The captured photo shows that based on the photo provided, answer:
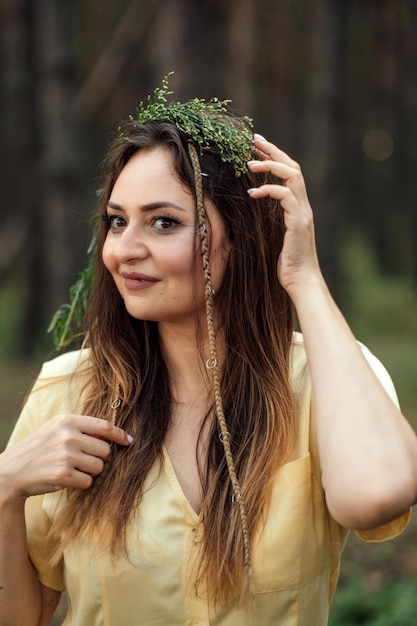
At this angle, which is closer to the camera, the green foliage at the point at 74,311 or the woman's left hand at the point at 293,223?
the woman's left hand at the point at 293,223

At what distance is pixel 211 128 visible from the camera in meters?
2.75

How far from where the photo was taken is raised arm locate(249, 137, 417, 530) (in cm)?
236

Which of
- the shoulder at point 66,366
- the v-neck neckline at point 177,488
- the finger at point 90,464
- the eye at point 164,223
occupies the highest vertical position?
the eye at point 164,223

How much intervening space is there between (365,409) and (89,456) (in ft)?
2.74

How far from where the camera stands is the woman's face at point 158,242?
268cm

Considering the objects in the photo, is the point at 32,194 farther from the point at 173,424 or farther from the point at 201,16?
the point at 173,424

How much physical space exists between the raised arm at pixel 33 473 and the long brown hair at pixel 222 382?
0.36 ft

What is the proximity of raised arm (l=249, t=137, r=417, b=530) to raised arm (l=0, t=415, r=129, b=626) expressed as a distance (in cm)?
67

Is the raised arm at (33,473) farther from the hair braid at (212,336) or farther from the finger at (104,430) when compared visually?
the hair braid at (212,336)

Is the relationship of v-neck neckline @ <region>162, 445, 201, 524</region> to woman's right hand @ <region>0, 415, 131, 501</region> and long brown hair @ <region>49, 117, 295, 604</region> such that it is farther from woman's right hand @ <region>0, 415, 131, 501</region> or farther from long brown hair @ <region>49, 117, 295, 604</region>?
woman's right hand @ <region>0, 415, 131, 501</region>

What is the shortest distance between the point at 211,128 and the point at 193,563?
4.39 ft

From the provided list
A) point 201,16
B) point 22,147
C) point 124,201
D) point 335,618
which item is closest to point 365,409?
point 124,201

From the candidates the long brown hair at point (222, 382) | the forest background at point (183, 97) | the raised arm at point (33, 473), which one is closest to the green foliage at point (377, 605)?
the forest background at point (183, 97)

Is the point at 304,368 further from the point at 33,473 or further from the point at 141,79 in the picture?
the point at 141,79
